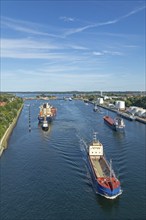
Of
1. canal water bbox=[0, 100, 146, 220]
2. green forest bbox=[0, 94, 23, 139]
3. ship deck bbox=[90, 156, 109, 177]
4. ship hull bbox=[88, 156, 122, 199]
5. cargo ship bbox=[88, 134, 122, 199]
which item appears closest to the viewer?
canal water bbox=[0, 100, 146, 220]

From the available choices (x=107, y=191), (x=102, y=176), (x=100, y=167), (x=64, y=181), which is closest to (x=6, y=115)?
(x=100, y=167)

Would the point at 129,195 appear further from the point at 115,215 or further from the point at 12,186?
the point at 12,186

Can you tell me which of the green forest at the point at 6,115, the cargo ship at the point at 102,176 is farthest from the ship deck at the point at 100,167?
the green forest at the point at 6,115

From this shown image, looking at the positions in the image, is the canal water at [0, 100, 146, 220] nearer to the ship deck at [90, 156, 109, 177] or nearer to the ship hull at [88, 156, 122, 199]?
the ship hull at [88, 156, 122, 199]

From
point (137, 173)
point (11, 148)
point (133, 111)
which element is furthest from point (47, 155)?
point (133, 111)

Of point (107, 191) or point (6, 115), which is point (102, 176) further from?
point (6, 115)

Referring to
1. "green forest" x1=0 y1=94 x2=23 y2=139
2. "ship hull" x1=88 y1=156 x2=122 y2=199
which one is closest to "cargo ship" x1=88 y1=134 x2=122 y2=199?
"ship hull" x1=88 y1=156 x2=122 y2=199
